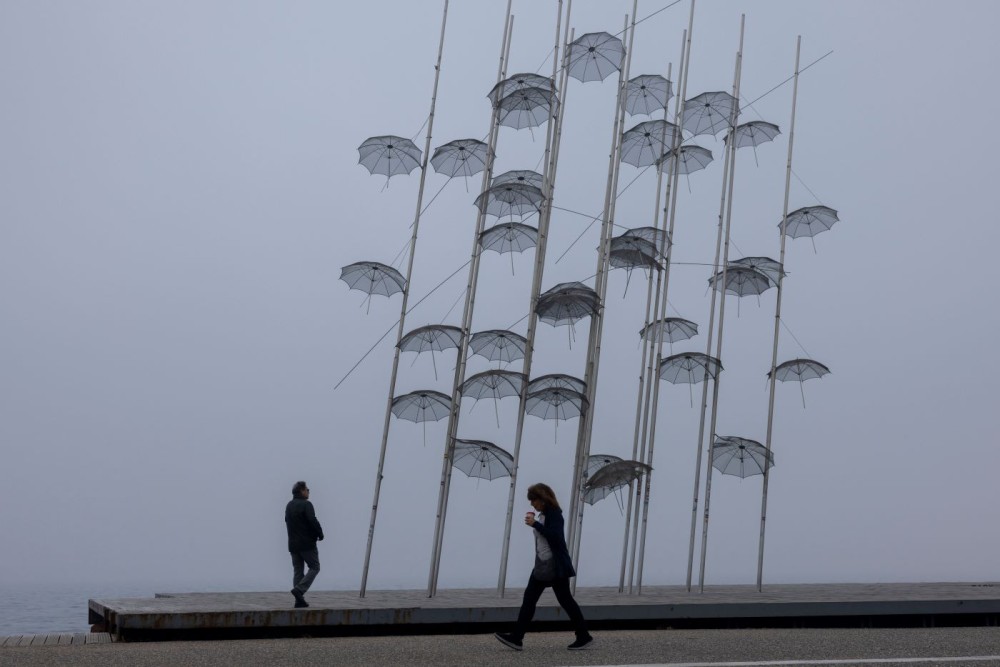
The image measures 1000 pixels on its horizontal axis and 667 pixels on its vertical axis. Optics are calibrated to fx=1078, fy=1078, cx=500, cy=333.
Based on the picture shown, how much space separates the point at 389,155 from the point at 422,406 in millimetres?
4306

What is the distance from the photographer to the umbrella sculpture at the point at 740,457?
1938 cm

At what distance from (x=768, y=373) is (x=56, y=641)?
13049 mm

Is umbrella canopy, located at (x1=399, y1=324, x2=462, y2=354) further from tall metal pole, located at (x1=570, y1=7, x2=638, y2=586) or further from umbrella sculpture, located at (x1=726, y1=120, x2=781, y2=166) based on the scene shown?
umbrella sculpture, located at (x1=726, y1=120, x2=781, y2=166)

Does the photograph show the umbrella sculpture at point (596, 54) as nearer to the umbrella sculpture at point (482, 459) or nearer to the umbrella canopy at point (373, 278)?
the umbrella canopy at point (373, 278)

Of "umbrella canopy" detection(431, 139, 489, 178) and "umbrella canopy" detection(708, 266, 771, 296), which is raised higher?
"umbrella canopy" detection(431, 139, 489, 178)

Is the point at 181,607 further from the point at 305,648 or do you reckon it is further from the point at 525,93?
the point at 525,93

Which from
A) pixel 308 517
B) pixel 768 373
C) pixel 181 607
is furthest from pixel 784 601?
pixel 181 607

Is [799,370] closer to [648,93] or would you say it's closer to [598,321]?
[598,321]

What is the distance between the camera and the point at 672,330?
802 inches

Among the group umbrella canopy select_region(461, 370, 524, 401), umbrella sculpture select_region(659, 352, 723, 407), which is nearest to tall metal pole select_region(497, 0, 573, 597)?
umbrella canopy select_region(461, 370, 524, 401)

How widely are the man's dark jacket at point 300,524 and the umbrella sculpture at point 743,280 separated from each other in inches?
342

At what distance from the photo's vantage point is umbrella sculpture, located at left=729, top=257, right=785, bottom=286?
19594mm

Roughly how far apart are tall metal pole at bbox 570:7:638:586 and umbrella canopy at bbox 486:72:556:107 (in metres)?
1.67

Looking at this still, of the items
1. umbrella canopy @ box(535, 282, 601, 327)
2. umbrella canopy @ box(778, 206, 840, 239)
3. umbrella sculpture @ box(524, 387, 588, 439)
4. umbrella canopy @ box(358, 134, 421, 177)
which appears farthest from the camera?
umbrella canopy @ box(778, 206, 840, 239)
